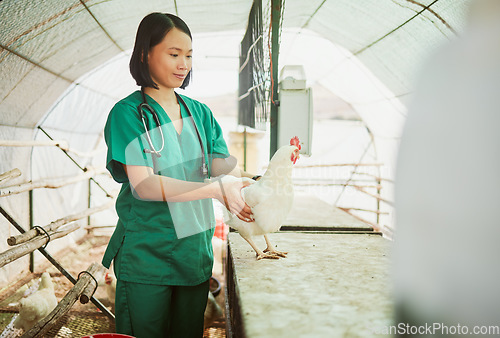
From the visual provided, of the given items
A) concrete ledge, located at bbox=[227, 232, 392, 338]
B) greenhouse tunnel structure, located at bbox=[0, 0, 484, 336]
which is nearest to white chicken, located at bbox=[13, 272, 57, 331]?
greenhouse tunnel structure, located at bbox=[0, 0, 484, 336]

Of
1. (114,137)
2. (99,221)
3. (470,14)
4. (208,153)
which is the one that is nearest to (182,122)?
(208,153)

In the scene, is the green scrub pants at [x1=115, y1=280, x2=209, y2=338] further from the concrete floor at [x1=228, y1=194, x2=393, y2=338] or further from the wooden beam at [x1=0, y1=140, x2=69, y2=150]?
the wooden beam at [x1=0, y1=140, x2=69, y2=150]

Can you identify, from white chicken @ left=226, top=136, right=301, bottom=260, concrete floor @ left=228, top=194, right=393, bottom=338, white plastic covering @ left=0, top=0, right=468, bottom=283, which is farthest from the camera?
white plastic covering @ left=0, top=0, right=468, bottom=283

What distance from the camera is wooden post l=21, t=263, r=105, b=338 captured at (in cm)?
202

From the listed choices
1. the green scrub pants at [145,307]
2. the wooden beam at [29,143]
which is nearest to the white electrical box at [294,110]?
the green scrub pants at [145,307]

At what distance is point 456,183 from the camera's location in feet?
1.69

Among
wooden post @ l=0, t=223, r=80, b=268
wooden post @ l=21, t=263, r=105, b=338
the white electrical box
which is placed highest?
the white electrical box

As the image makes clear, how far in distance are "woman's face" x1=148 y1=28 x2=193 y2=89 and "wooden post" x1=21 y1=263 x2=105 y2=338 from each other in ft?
5.61

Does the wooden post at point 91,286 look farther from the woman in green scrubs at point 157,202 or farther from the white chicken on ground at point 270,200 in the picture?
the white chicken on ground at point 270,200

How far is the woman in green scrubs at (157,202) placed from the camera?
1.28m

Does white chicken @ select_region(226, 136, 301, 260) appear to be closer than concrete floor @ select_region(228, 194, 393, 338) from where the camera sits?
No

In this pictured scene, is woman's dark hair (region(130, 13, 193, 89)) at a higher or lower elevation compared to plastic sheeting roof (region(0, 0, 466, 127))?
lower

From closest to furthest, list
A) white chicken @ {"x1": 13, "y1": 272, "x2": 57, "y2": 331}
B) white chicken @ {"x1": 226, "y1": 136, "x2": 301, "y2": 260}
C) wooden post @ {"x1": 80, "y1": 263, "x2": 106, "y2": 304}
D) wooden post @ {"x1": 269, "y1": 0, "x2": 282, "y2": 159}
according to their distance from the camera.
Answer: white chicken @ {"x1": 226, "y1": 136, "x2": 301, "y2": 260} → wooden post @ {"x1": 80, "y1": 263, "x2": 106, "y2": 304} → wooden post @ {"x1": 269, "y1": 0, "x2": 282, "y2": 159} → white chicken @ {"x1": 13, "y1": 272, "x2": 57, "y2": 331}

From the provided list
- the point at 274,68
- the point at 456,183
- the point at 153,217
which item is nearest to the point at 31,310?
the point at 153,217
